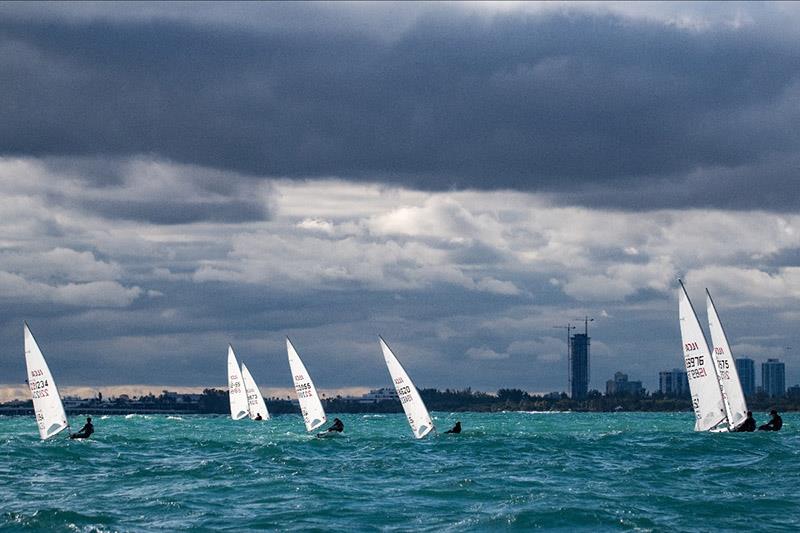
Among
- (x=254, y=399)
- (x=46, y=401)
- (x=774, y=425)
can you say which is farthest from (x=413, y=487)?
(x=254, y=399)

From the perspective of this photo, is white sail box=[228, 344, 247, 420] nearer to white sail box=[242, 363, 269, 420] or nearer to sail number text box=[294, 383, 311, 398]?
white sail box=[242, 363, 269, 420]

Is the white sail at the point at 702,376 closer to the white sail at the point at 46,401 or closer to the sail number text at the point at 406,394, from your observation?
the sail number text at the point at 406,394

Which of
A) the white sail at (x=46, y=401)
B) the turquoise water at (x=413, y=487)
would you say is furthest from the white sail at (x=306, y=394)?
the turquoise water at (x=413, y=487)

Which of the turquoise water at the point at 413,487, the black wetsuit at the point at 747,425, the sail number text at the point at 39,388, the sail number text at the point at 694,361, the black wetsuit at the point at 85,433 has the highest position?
the sail number text at the point at 694,361

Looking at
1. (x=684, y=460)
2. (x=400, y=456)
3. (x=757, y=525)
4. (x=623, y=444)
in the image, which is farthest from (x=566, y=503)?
(x=623, y=444)

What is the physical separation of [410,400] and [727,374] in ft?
72.8

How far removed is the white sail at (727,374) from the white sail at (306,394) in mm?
37218

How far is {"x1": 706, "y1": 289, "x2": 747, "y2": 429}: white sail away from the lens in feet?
286

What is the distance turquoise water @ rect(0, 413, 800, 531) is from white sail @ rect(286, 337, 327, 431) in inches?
1279

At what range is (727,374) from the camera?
3482 inches

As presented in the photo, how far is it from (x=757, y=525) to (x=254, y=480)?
22.6 m

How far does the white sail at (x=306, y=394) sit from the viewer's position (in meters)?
113

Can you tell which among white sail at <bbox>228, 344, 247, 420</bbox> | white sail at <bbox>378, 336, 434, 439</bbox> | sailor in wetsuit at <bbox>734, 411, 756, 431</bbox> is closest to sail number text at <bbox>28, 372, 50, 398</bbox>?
white sail at <bbox>378, 336, 434, 439</bbox>

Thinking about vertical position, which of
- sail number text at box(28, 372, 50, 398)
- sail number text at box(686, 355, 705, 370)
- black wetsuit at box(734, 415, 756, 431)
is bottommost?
black wetsuit at box(734, 415, 756, 431)
